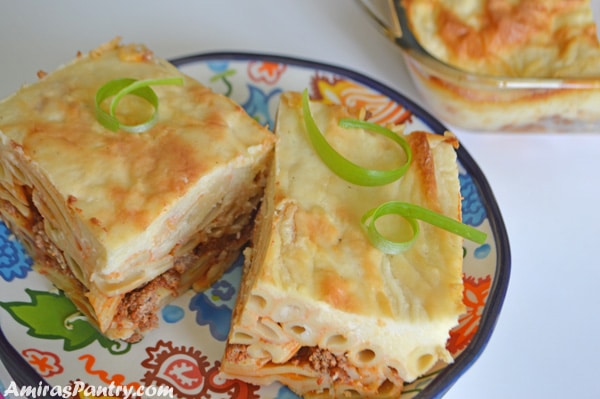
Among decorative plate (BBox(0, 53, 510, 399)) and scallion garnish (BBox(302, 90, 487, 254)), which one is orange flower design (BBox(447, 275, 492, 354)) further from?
scallion garnish (BBox(302, 90, 487, 254))

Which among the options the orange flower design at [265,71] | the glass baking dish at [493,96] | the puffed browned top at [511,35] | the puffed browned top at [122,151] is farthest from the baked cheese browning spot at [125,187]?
the puffed browned top at [511,35]

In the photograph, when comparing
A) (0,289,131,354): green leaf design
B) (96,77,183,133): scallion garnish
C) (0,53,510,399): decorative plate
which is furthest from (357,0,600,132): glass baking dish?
(0,289,131,354): green leaf design

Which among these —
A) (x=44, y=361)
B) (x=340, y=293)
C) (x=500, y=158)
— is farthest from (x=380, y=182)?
(x=44, y=361)

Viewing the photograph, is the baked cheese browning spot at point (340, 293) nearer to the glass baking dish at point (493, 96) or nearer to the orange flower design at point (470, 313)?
the orange flower design at point (470, 313)

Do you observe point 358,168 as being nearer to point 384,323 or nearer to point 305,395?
point 384,323

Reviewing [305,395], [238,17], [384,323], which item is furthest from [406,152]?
[238,17]

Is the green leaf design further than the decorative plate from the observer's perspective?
Yes
